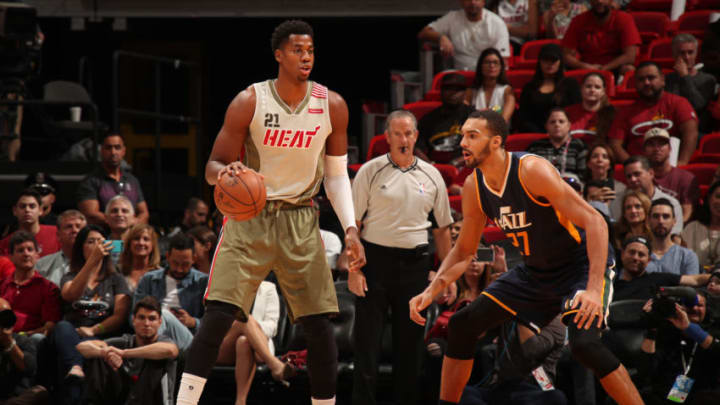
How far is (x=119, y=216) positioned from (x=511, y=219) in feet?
12.3

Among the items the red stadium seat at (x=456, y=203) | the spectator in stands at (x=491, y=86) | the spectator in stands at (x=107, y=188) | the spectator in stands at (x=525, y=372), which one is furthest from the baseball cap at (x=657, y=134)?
the spectator in stands at (x=107, y=188)

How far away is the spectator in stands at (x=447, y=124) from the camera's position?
27.4 ft

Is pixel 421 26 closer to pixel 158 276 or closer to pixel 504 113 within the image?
pixel 504 113

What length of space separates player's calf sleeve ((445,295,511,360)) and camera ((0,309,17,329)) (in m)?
3.14

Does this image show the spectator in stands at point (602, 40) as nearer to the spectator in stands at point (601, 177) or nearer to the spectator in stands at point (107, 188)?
the spectator in stands at point (601, 177)

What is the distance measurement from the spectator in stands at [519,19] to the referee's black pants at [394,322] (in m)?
5.13

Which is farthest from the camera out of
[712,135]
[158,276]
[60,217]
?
[712,135]

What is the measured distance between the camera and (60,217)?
7273mm

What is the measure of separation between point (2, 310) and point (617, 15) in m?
6.35

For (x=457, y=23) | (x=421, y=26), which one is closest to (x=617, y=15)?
(x=457, y=23)

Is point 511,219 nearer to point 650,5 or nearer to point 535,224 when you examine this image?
point 535,224

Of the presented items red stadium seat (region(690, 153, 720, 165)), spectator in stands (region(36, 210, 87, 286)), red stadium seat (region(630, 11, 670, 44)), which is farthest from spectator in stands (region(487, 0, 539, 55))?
spectator in stands (region(36, 210, 87, 286))

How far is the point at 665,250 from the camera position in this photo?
266 inches

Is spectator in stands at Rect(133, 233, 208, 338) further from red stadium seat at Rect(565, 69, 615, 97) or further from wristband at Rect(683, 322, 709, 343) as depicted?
red stadium seat at Rect(565, 69, 615, 97)
